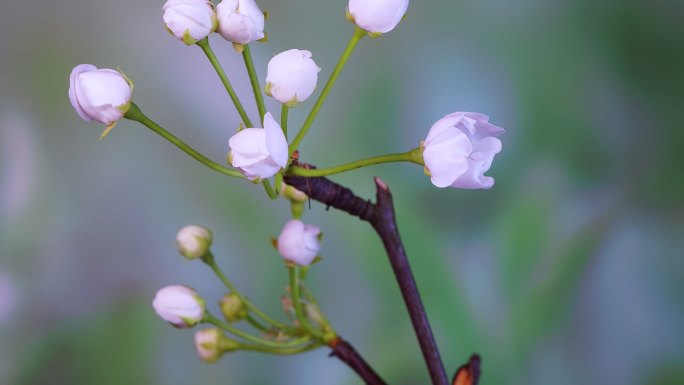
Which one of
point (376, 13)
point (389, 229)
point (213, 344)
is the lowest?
point (213, 344)

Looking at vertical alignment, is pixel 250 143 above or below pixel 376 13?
below

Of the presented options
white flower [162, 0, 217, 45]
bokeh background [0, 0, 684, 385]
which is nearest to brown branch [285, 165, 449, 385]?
white flower [162, 0, 217, 45]

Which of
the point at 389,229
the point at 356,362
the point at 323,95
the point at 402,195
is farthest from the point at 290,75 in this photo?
the point at 402,195

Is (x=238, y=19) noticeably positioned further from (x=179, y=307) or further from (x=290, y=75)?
(x=179, y=307)

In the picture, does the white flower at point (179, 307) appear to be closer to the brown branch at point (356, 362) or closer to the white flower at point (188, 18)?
the brown branch at point (356, 362)

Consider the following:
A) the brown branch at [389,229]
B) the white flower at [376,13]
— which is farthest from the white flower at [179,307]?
the white flower at [376,13]

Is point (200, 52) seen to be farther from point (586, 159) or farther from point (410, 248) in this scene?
point (586, 159)

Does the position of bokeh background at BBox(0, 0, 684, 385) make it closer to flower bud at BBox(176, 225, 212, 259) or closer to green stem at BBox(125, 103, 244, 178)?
flower bud at BBox(176, 225, 212, 259)
